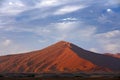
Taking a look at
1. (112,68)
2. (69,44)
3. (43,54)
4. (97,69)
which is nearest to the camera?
(97,69)

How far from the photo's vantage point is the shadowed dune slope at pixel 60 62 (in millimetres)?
140375

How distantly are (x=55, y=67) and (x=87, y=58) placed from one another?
1806 cm

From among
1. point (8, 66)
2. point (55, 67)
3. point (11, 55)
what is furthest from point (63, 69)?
point (11, 55)

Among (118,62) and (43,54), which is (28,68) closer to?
(43,54)

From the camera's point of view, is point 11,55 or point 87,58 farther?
point 11,55

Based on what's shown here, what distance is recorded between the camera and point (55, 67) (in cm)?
14200

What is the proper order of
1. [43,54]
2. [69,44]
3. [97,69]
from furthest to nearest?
[69,44]
[43,54]
[97,69]

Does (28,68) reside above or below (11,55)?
below

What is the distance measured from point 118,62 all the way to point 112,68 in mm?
16270

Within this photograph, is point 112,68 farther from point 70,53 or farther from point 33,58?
point 33,58

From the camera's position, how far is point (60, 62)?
144 m

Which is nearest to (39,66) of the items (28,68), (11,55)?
(28,68)

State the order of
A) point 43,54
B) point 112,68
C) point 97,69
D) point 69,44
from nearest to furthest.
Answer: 1. point 97,69
2. point 112,68
3. point 43,54
4. point 69,44

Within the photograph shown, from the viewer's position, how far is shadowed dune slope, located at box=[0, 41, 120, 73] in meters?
140
